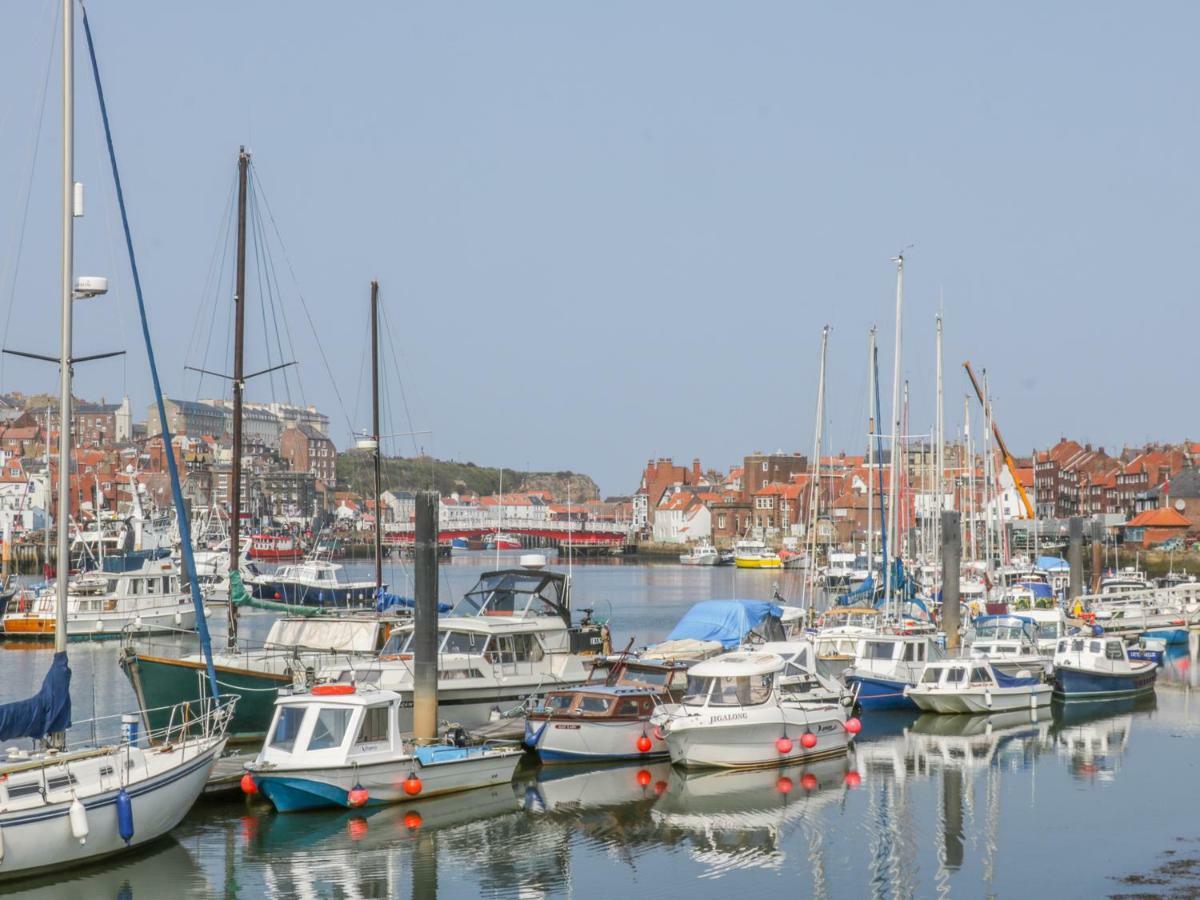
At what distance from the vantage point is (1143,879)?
2181 cm

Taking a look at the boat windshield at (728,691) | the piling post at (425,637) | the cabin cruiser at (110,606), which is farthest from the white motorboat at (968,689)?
the cabin cruiser at (110,606)

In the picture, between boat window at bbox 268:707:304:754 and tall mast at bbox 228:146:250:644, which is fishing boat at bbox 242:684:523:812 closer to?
boat window at bbox 268:707:304:754

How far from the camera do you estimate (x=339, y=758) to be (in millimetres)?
24266

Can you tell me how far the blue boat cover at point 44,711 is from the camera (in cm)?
2078

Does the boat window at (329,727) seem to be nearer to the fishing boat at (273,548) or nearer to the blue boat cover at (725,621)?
the blue boat cover at (725,621)

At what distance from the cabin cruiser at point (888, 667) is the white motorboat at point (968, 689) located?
465 mm

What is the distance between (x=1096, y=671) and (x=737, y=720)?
667 inches

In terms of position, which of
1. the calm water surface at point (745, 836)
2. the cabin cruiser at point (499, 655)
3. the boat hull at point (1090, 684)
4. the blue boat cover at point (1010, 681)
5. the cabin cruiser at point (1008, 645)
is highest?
the cabin cruiser at point (499, 655)

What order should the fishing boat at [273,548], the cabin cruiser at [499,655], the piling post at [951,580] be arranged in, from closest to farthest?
the cabin cruiser at [499,655] < the piling post at [951,580] < the fishing boat at [273,548]

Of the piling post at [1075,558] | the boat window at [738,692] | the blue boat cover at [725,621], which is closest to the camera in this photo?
the boat window at [738,692]

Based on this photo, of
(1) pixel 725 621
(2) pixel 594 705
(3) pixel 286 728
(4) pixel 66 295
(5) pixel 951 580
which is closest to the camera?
(4) pixel 66 295

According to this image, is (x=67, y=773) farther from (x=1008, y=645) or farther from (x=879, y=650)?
(x=1008, y=645)

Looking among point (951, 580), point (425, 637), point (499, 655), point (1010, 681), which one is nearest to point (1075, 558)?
point (951, 580)

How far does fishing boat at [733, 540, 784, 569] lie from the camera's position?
14562 centimetres
